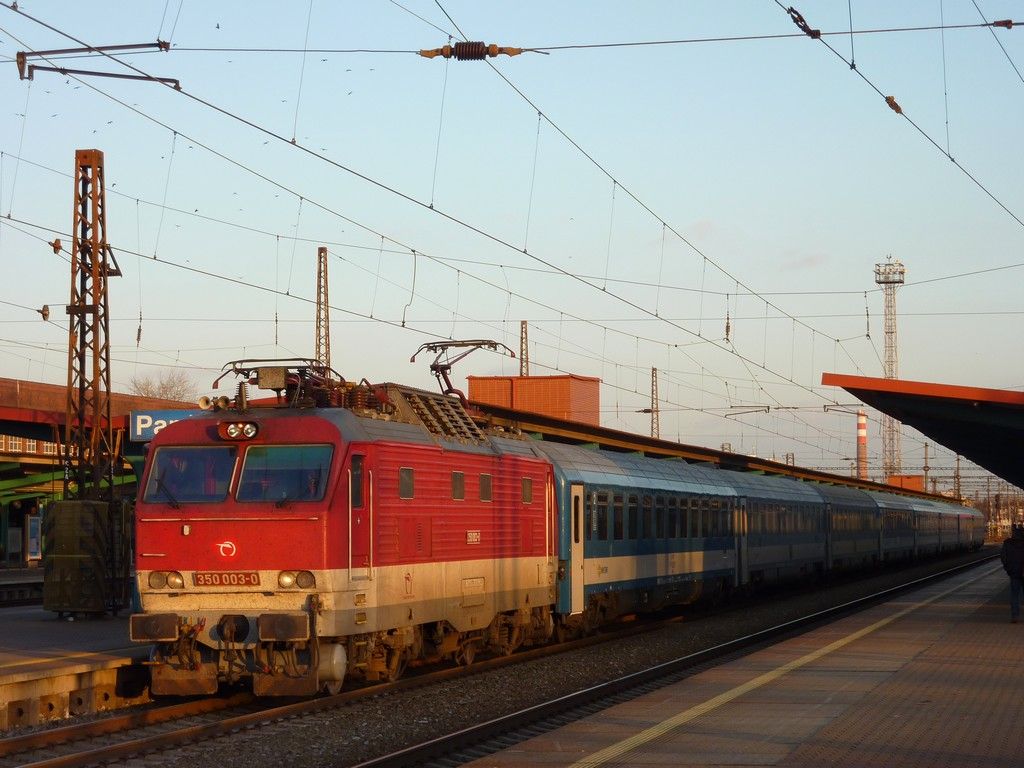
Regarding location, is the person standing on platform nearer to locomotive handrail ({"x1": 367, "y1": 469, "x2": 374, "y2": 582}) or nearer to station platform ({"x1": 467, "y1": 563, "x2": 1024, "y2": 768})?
station platform ({"x1": 467, "y1": 563, "x2": 1024, "y2": 768})

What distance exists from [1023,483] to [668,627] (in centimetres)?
4380

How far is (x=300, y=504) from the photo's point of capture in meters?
14.9

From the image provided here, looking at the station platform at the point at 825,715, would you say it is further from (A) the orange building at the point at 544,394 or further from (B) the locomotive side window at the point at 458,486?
(A) the orange building at the point at 544,394

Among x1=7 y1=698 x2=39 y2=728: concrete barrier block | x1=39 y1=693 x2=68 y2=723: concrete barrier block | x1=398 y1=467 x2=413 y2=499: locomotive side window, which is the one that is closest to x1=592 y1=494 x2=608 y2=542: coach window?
x1=398 y1=467 x2=413 y2=499: locomotive side window

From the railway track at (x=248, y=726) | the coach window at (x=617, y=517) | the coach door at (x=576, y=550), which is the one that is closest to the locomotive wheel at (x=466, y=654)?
the railway track at (x=248, y=726)

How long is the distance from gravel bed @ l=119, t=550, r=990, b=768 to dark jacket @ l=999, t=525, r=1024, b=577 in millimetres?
5162

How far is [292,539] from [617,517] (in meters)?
11.4

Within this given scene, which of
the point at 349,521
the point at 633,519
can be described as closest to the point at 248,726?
the point at 349,521

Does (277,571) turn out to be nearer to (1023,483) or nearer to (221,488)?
(221,488)

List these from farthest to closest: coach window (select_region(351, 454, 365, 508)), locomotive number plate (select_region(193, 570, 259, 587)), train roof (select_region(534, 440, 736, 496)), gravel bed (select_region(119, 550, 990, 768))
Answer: train roof (select_region(534, 440, 736, 496))
coach window (select_region(351, 454, 365, 508))
locomotive number plate (select_region(193, 570, 259, 587))
gravel bed (select_region(119, 550, 990, 768))

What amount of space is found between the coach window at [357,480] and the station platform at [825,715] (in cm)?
355

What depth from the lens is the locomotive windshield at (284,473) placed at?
15.0 meters

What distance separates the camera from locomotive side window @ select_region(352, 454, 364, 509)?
49.4 ft

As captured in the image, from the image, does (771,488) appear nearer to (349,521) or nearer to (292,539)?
(349,521)
